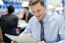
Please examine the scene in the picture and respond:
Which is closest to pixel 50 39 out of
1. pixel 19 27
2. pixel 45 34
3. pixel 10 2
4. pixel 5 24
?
pixel 45 34

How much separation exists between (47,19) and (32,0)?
0.28 meters

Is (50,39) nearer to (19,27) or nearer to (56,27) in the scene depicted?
(56,27)

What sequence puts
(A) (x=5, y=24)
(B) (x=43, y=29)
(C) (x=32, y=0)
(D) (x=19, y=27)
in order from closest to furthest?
(C) (x=32, y=0)
(B) (x=43, y=29)
(A) (x=5, y=24)
(D) (x=19, y=27)

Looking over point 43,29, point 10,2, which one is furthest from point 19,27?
point 43,29

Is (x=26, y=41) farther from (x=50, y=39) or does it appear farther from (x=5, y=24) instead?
(x=5, y=24)

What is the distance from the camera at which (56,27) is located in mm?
1812

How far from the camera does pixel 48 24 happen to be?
6.06 ft

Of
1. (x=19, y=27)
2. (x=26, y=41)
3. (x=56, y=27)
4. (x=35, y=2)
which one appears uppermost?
(x=35, y=2)

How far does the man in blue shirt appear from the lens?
1769mm

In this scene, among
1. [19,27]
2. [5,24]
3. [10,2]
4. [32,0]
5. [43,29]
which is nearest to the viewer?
[32,0]

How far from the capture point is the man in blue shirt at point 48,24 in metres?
1.77

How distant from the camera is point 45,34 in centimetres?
184

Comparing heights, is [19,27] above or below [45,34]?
below

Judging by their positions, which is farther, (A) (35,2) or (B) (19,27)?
(B) (19,27)
